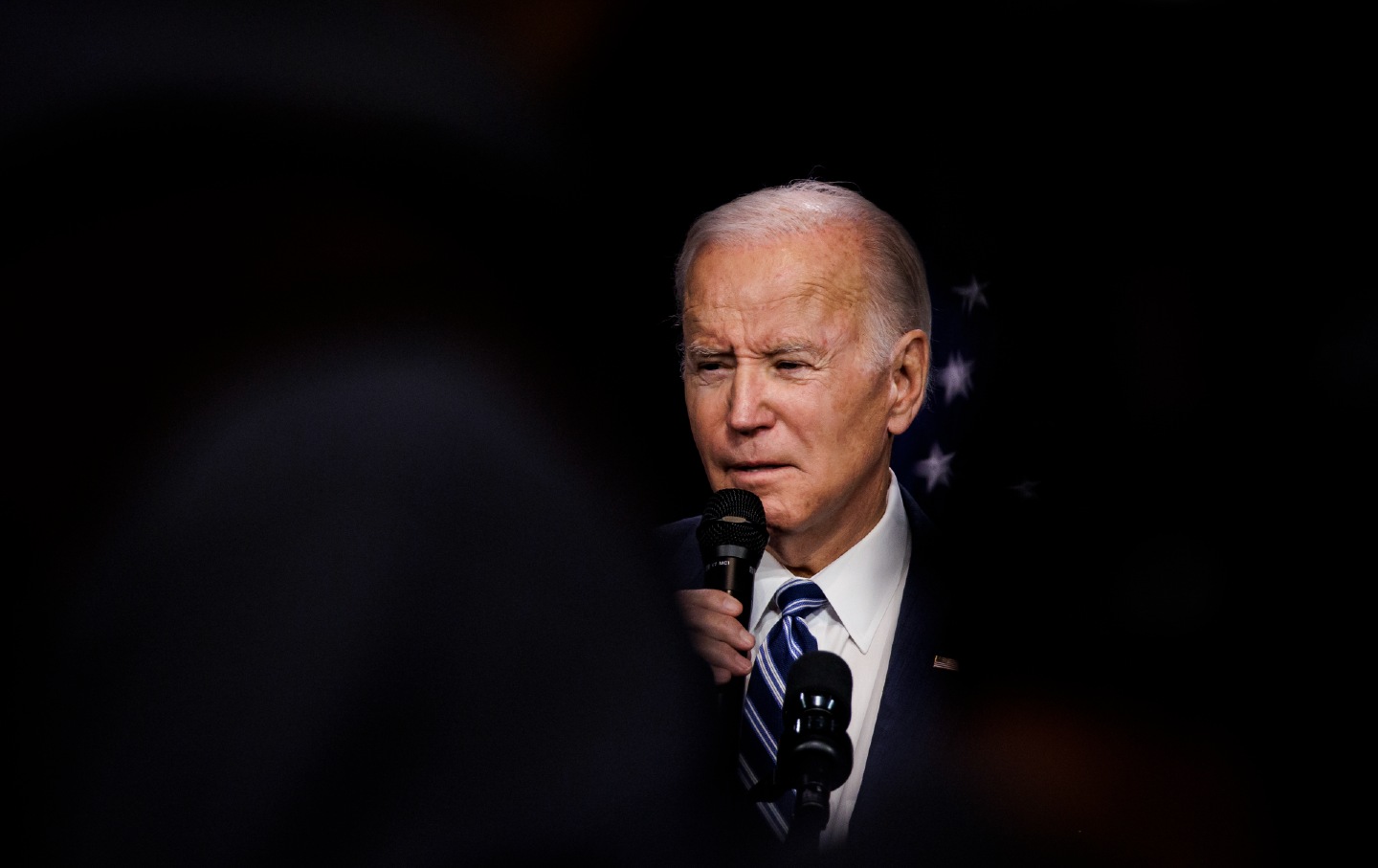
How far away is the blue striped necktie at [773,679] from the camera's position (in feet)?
4.83

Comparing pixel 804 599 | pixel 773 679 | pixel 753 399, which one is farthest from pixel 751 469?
pixel 773 679

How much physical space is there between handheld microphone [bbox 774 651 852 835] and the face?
0.38 m

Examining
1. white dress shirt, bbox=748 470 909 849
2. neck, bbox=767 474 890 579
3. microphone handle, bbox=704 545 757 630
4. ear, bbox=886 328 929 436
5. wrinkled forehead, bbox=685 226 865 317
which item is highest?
wrinkled forehead, bbox=685 226 865 317

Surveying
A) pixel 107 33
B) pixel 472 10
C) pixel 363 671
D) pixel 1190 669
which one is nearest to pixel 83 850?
pixel 363 671

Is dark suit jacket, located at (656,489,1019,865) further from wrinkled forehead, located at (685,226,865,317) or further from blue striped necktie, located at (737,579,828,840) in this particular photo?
wrinkled forehead, located at (685,226,865,317)

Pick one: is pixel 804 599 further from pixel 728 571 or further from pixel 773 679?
pixel 728 571

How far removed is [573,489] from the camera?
64.1 inches

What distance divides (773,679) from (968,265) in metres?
0.70

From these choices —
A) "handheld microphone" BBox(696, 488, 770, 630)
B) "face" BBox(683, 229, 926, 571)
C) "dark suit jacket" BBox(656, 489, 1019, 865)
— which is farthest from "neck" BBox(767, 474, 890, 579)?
"handheld microphone" BBox(696, 488, 770, 630)

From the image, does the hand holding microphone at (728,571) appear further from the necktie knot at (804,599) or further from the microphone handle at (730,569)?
the necktie knot at (804,599)

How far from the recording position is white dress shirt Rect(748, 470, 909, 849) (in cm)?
149

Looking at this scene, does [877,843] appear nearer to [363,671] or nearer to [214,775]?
[363,671]

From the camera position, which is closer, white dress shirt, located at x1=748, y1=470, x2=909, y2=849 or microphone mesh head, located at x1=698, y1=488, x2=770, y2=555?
microphone mesh head, located at x1=698, y1=488, x2=770, y2=555

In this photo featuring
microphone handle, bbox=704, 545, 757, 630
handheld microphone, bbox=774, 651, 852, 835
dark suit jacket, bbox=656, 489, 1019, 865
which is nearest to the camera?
handheld microphone, bbox=774, 651, 852, 835
